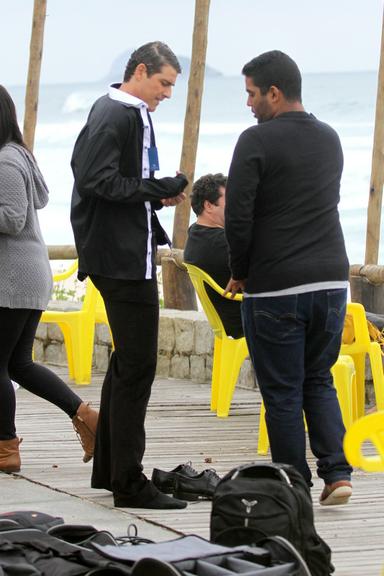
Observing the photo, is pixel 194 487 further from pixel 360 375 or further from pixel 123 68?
pixel 123 68

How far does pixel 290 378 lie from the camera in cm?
494

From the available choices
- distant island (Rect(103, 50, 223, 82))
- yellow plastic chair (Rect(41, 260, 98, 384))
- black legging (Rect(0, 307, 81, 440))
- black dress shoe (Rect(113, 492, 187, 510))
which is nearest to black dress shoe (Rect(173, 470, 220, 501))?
black dress shoe (Rect(113, 492, 187, 510))

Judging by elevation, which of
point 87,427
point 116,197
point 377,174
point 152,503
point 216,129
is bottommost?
point 152,503

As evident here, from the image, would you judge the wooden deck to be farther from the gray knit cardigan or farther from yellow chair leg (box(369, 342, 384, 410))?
the gray knit cardigan

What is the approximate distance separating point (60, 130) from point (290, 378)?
50009 mm

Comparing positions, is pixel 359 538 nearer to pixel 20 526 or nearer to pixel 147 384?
pixel 147 384

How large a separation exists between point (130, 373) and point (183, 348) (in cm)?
386

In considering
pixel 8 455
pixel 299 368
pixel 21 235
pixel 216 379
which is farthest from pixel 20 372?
pixel 216 379

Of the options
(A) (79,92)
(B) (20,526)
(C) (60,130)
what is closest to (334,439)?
(B) (20,526)

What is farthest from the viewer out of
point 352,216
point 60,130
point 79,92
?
point 79,92

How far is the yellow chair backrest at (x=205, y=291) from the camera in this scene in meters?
7.26

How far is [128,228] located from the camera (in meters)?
4.98

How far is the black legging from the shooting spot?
5609mm

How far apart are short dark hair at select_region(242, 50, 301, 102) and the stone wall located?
3766 millimetres
